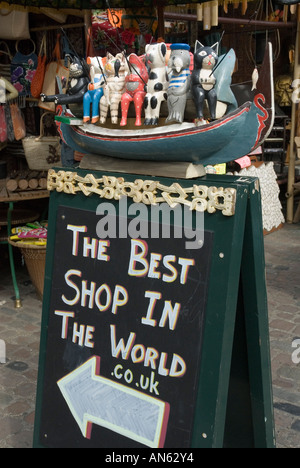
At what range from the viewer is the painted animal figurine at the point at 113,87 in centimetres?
194

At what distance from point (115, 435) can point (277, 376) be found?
1.73m

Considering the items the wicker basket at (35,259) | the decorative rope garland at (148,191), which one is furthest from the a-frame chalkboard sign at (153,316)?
the wicker basket at (35,259)

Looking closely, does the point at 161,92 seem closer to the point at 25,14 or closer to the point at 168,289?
the point at 168,289

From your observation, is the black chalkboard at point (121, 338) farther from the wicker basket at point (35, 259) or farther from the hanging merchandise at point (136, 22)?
the hanging merchandise at point (136, 22)

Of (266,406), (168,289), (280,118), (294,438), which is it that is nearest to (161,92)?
(168,289)

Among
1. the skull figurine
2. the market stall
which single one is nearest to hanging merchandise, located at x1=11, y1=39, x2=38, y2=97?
the market stall

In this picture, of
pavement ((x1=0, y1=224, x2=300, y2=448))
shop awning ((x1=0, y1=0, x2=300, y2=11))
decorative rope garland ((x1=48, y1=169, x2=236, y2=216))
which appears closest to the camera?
decorative rope garland ((x1=48, y1=169, x2=236, y2=216))

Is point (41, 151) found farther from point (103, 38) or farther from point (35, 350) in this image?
point (35, 350)

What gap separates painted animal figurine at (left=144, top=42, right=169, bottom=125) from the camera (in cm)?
182

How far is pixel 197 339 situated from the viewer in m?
1.73

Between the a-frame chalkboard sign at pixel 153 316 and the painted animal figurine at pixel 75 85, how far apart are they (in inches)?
11.9

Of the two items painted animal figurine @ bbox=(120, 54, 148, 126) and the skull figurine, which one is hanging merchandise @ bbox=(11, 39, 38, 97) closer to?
painted animal figurine @ bbox=(120, 54, 148, 126)

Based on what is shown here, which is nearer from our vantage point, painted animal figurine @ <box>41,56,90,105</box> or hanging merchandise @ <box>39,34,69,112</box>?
painted animal figurine @ <box>41,56,90,105</box>

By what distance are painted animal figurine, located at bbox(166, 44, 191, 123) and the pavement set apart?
1.89 meters
